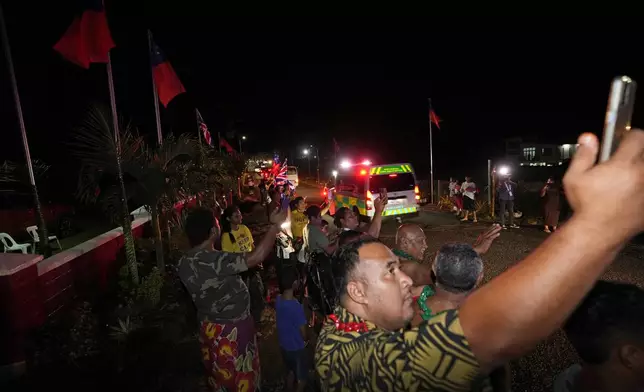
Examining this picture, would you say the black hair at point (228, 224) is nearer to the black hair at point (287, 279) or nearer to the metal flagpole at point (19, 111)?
the black hair at point (287, 279)

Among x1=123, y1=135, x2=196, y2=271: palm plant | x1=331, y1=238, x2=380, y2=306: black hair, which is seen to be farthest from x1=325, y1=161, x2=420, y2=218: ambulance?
x1=331, y1=238, x2=380, y2=306: black hair

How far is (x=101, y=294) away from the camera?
555 centimetres

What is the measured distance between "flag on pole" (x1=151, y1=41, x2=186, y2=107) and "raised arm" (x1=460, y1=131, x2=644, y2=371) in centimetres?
864

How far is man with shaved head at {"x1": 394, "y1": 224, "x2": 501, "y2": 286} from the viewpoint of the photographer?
3.11 metres

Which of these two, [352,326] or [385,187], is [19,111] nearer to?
[352,326]

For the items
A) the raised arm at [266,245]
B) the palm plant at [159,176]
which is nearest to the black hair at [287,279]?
the raised arm at [266,245]

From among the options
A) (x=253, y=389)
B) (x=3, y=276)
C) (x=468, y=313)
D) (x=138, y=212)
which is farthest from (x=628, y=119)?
(x=138, y=212)

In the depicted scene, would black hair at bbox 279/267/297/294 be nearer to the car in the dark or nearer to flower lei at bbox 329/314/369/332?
flower lei at bbox 329/314/369/332

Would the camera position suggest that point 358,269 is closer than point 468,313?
No

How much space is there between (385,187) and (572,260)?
488 inches

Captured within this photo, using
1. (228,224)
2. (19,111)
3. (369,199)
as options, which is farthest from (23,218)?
(369,199)

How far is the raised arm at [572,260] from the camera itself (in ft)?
2.55

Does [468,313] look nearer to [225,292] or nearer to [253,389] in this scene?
[225,292]

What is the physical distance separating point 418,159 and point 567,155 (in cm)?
1574
